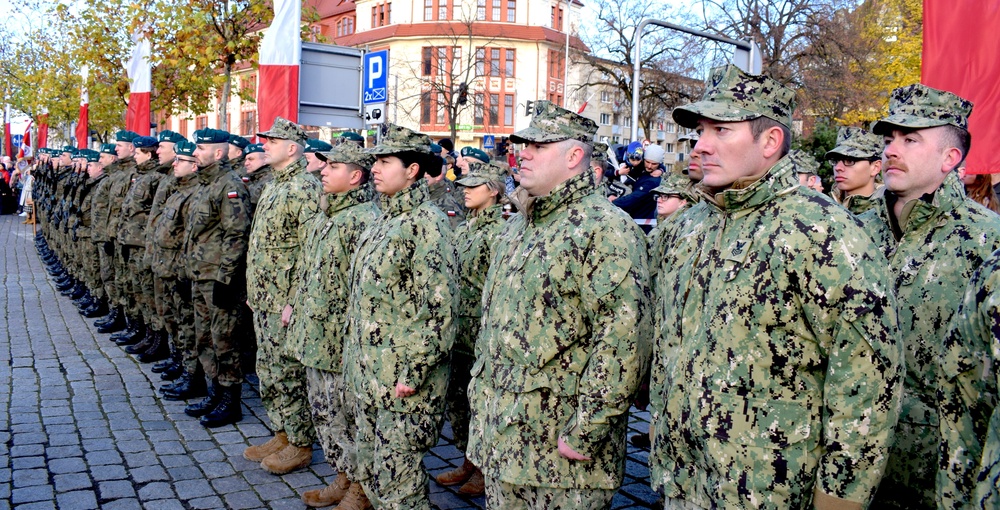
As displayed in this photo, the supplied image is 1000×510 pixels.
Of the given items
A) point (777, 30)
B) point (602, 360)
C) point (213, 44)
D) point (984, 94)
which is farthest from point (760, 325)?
point (777, 30)

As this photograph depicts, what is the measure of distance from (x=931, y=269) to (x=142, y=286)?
329 inches

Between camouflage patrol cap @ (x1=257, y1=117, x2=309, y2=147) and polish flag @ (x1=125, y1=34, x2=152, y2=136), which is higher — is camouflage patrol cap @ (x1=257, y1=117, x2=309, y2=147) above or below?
below

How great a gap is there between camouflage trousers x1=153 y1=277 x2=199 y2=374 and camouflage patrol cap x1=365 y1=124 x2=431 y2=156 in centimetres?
374

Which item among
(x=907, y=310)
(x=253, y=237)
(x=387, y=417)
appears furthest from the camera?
(x=253, y=237)

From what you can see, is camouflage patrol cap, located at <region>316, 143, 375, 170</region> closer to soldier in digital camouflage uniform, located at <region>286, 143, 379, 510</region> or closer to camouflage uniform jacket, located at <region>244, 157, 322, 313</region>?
soldier in digital camouflage uniform, located at <region>286, 143, 379, 510</region>

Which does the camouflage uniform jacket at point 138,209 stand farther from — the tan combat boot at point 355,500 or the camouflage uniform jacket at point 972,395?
the camouflage uniform jacket at point 972,395

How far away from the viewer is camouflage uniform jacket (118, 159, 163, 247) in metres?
9.62

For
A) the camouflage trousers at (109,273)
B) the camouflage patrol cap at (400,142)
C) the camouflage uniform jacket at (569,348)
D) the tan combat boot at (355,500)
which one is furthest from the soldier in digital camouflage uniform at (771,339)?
the camouflage trousers at (109,273)

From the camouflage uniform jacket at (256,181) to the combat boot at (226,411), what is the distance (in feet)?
5.26

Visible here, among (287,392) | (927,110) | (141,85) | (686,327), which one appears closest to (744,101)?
(686,327)

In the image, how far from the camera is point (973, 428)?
232 cm

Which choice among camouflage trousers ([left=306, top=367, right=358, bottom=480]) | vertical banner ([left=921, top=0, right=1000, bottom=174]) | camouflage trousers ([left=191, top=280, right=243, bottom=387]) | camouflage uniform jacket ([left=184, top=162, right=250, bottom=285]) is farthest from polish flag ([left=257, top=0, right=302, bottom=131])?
vertical banner ([left=921, top=0, right=1000, bottom=174])

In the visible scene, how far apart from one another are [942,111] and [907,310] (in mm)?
802

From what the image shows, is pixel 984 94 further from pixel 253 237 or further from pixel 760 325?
pixel 253 237
